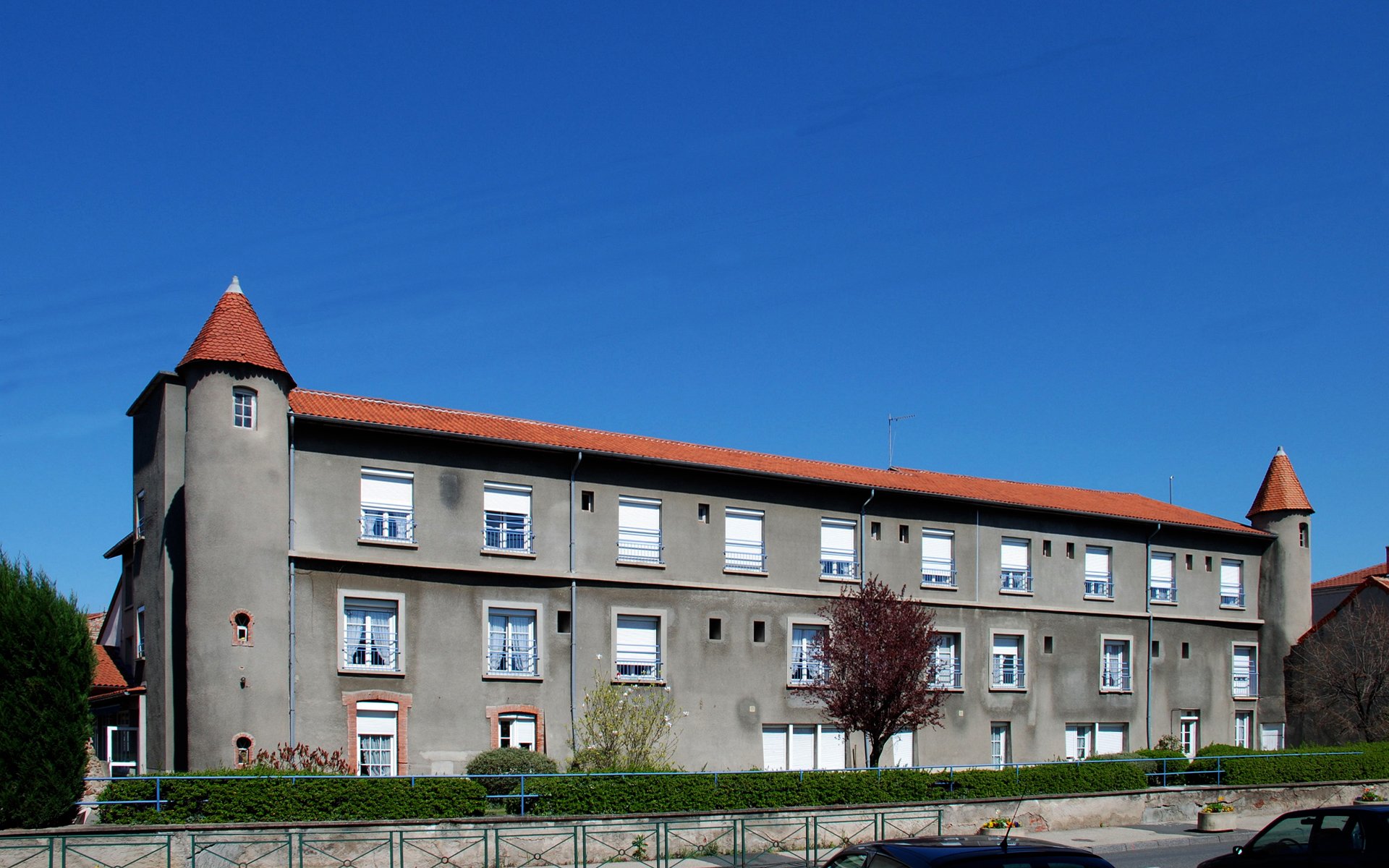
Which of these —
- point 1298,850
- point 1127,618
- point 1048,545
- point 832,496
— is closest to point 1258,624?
point 1127,618

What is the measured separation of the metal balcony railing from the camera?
4059cm

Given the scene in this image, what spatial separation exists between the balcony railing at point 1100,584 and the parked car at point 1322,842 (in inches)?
949

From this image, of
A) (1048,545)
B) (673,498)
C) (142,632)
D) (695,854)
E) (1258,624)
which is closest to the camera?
(695,854)

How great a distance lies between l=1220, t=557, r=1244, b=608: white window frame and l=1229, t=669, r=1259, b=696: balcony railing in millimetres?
2141

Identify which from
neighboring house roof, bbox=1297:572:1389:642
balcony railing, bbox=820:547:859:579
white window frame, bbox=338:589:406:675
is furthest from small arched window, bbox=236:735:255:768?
neighboring house roof, bbox=1297:572:1389:642

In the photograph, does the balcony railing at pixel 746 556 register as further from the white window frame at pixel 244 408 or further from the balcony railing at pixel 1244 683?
the balcony railing at pixel 1244 683

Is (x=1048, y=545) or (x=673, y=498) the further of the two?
(x=1048, y=545)

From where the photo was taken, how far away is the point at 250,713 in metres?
25.5

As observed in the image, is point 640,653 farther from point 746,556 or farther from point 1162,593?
point 1162,593

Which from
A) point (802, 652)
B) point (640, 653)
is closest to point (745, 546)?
point (802, 652)

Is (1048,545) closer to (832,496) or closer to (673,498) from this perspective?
(832,496)

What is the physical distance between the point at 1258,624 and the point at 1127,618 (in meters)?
6.35

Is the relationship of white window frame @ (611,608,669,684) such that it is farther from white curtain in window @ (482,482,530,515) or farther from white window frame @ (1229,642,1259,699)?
white window frame @ (1229,642,1259,699)

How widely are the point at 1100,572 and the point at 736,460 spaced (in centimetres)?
1304
